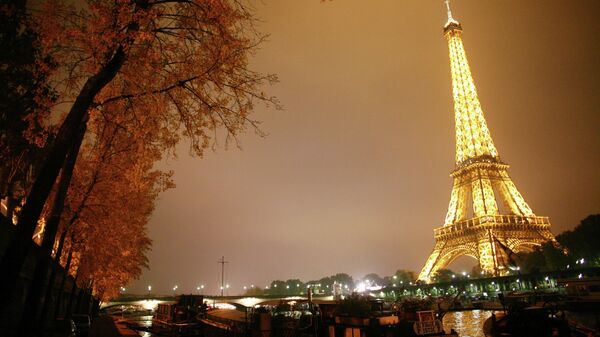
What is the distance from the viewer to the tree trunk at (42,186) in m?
8.23

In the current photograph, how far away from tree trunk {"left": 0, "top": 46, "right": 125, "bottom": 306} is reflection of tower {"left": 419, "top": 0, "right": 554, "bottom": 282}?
2673 inches

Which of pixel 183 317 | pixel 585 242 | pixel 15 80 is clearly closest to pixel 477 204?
pixel 585 242

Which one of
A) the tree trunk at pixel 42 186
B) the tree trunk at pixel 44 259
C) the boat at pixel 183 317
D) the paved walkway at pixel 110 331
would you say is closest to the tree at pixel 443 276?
the boat at pixel 183 317

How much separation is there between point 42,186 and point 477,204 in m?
78.3

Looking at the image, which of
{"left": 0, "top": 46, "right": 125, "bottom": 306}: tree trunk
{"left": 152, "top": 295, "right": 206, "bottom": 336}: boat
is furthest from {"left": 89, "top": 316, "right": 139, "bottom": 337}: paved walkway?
{"left": 0, "top": 46, "right": 125, "bottom": 306}: tree trunk

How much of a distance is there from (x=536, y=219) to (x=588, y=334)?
227 feet

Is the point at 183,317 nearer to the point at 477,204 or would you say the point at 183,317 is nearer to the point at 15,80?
the point at 15,80

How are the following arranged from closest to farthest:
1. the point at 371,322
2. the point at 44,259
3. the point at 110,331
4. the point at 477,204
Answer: the point at 44,259
the point at 371,322
the point at 110,331
the point at 477,204

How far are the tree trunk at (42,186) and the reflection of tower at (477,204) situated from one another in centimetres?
6790

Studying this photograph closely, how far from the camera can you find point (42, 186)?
28.7 ft

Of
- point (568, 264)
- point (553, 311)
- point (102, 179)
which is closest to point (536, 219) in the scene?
point (568, 264)

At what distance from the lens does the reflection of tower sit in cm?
7062

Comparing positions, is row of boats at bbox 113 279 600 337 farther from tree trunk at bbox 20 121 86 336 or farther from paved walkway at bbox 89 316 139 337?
paved walkway at bbox 89 316 139 337

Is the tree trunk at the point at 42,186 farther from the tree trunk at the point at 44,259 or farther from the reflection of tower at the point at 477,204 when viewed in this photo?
the reflection of tower at the point at 477,204
